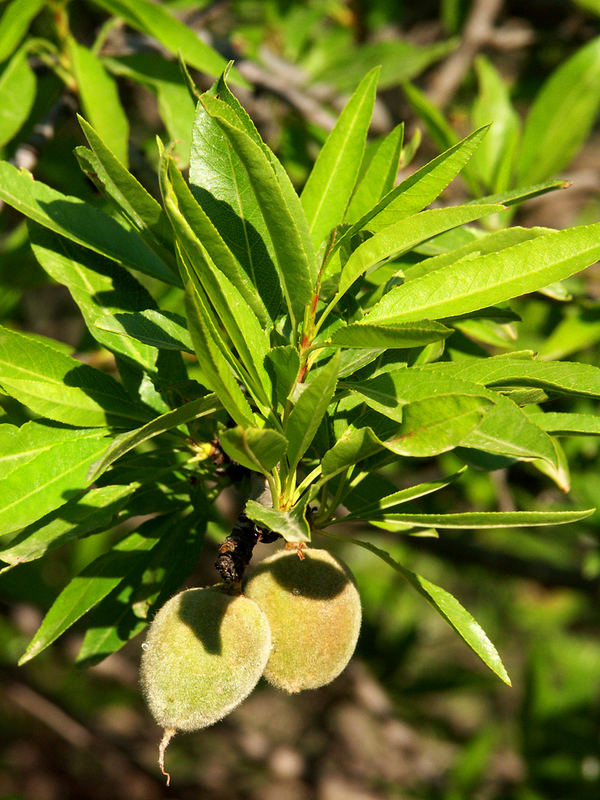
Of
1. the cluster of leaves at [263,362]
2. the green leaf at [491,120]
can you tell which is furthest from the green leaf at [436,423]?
the green leaf at [491,120]

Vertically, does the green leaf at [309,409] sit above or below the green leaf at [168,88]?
below

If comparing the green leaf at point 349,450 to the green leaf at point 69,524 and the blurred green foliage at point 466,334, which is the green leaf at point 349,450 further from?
the blurred green foliage at point 466,334

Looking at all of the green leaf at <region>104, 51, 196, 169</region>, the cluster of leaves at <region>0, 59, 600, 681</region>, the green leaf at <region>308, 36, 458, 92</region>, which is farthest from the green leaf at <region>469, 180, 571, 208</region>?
the green leaf at <region>308, 36, 458, 92</region>

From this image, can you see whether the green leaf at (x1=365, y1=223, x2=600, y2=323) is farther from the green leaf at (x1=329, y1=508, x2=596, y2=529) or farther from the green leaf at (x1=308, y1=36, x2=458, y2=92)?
the green leaf at (x1=308, y1=36, x2=458, y2=92)

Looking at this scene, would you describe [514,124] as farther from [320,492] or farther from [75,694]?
[75,694]

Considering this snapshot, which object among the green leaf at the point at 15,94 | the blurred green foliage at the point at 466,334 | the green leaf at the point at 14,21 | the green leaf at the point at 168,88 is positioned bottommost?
the blurred green foliage at the point at 466,334

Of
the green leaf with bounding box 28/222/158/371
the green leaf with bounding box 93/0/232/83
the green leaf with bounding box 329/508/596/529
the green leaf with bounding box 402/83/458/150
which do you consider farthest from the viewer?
the green leaf with bounding box 402/83/458/150
